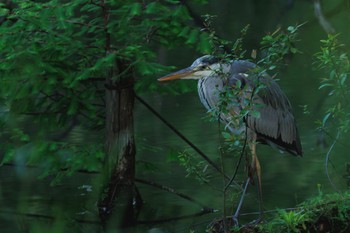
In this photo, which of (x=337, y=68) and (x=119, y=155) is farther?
(x=119, y=155)

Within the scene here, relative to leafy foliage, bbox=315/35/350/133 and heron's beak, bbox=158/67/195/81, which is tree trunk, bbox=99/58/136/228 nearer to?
heron's beak, bbox=158/67/195/81

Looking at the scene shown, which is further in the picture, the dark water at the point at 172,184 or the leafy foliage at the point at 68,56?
the dark water at the point at 172,184

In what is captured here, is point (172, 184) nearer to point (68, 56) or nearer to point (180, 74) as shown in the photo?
point (68, 56)

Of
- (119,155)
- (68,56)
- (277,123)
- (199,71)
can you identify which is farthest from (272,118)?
(68,56)

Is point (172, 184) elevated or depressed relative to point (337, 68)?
depressed

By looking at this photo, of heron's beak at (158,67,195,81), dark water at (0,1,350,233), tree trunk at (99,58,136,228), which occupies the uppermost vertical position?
heron's beak at (158,67,195,81)

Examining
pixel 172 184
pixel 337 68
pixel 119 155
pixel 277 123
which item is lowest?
pixel 172 184

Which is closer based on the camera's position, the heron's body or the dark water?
the heron's body

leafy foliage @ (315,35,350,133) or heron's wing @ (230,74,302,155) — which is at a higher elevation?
leafy foliage @ (315,35,350,133)

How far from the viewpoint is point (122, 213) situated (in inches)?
276

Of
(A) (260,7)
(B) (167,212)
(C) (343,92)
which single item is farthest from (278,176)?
(A) (260,7)

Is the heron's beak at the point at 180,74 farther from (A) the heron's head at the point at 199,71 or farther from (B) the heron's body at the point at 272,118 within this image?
(B) the heron's body at the point at 272,118

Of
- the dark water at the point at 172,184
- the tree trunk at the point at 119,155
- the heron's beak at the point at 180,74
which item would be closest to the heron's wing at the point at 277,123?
the dark water at the point at 172,184

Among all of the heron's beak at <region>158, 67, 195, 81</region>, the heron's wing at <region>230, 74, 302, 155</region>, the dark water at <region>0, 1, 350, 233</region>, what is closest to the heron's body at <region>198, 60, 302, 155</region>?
the heron's wing at <region>230, 74, 302, 155</region>
